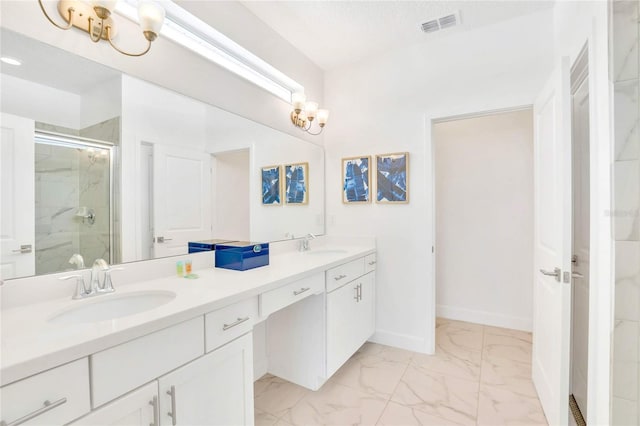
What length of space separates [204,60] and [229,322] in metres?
1.51

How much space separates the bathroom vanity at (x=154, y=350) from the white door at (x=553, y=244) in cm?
121

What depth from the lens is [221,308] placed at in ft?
3.71

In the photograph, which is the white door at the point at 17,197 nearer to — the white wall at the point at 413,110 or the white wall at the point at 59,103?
the white wall at the point at 59,103

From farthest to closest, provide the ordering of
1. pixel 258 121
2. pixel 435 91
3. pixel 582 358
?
pixel 435 91 → pixel 258 121 → pixel 582 358

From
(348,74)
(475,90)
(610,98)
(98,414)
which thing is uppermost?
(348,74)

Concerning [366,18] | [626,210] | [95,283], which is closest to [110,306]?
[95,283]

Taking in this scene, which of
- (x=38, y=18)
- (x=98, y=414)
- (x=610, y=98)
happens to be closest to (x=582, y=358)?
(x=610, y=98)

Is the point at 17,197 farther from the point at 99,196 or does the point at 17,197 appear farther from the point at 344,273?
the point at 344,273

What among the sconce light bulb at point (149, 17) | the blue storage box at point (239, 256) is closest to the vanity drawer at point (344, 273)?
the blue storage box at point (239, 256)

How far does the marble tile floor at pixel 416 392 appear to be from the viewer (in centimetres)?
168

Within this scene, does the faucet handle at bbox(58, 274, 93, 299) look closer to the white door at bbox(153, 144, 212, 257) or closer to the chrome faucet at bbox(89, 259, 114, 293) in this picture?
the chrome faucet at bbox(89, 259, 114, 293)

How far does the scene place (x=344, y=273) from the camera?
82.0 inches

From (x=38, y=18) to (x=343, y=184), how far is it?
86.1 inches

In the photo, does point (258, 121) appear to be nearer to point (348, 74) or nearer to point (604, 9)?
point (348, 74)
